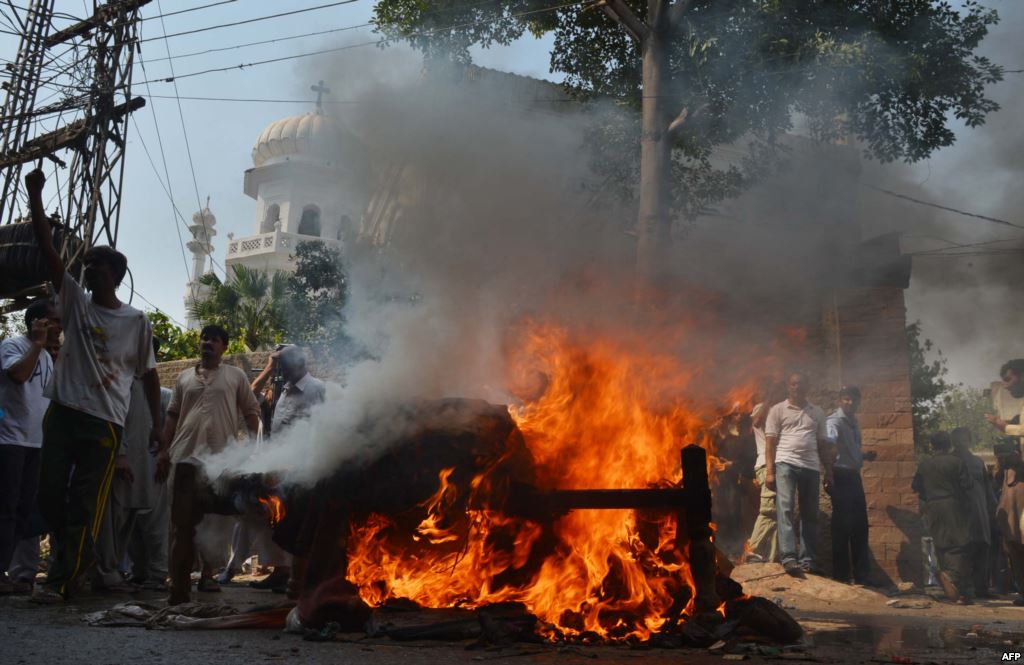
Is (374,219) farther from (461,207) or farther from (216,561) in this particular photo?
(216,561)

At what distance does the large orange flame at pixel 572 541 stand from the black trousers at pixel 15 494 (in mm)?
2426

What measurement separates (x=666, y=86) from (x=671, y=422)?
6.37 meters

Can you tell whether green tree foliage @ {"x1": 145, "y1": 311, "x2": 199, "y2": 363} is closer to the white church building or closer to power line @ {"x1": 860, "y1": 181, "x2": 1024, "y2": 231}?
the white church building

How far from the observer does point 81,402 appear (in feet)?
16.3

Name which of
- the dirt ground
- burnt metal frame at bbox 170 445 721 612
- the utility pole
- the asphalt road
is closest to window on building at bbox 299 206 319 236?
the utility pole

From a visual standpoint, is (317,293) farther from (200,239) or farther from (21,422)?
(200,239)

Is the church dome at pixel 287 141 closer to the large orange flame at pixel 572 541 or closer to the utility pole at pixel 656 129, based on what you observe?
the utility pole at pixel 656 129

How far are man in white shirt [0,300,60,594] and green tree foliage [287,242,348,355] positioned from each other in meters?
5.21

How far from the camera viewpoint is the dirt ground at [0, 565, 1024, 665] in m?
3.31

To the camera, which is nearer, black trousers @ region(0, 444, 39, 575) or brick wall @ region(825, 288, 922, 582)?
black trousers @ region(0, 444, 39, 575)

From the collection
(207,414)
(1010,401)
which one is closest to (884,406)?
(1010,401)

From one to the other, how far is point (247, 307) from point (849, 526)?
66.0ft

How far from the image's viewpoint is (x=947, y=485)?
26.3 ft

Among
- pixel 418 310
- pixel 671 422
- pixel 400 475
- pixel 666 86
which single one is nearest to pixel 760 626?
pixel 671 422
